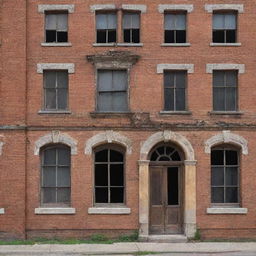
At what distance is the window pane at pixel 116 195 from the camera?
78.1 ft

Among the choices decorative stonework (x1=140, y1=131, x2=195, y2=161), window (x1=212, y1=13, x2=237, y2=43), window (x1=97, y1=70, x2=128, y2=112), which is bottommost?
decorative stonework (x1=140, y1=131, x2=195, y2=161)

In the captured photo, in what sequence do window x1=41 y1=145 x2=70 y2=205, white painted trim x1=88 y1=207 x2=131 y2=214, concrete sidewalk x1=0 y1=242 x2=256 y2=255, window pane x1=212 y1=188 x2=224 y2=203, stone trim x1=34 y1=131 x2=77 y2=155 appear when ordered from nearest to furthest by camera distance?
concrete sidewalk x1=0 y1=242 x2=256 y2=255 < white painted trim x1=88 y1=207 x2=131 y2=214 < stone trim x1=34 y1=131 x2=77 y2=155 < window x1=41 y1=145 x2=70 y2=205 < window pane x1=212 y1=188 x2=224 y2=203

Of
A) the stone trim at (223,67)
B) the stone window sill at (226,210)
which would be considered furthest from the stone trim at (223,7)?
the stone window sill at (226,210)

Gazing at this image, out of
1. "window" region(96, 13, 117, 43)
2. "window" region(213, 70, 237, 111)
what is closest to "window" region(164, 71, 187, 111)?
"window" region(213, 70, 237, 111)

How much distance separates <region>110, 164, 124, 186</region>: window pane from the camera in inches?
939

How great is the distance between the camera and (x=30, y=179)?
23.5 m

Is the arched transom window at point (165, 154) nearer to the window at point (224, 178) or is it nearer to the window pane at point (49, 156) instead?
the window at point (224, 178)

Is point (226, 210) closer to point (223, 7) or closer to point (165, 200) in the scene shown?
point (165, 200)

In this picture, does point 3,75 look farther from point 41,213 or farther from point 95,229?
point 95,229

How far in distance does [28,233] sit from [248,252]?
8791 mm

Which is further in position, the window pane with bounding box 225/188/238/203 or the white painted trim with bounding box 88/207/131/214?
the window pane with bounding box 225/188/238/203

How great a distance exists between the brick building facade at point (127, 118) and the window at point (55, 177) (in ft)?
0.14

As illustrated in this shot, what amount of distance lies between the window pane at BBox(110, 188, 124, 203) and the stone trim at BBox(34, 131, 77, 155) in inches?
89.7

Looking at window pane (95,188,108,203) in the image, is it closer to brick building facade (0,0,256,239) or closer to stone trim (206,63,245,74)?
brick building facade (0,0,256,239)
